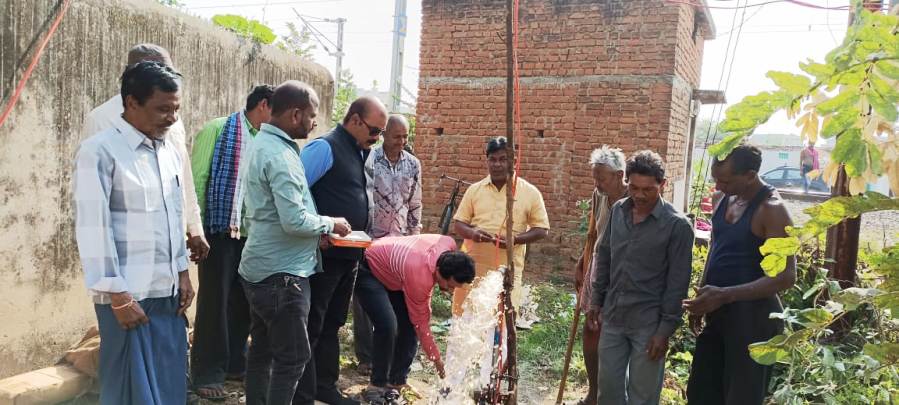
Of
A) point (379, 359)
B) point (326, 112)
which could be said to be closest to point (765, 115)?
point (379, 359)

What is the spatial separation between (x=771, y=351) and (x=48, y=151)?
11.8 ft

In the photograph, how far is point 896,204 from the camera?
4.59ft

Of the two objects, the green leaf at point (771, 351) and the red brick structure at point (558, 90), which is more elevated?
the red brick structure at point (558, 90)

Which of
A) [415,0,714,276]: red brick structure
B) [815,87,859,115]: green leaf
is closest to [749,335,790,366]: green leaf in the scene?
[815,87,859,115]: green leaf

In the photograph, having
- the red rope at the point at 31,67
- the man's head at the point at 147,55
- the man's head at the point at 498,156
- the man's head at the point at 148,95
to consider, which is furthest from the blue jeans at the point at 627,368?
the red rope at the point at 31,67

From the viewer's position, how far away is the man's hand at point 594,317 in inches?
143

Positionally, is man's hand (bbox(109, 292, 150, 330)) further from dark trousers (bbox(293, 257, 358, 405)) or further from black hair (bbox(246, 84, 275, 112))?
black hair (bbox(246, 84, 275, 112))

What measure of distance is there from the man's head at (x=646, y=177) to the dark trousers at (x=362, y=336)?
7.52ft

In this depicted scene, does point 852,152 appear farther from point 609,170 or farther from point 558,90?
point 558,90

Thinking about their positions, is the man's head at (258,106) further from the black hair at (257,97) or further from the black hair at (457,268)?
the black hair at (457,268)

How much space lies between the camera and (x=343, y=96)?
12.9 m

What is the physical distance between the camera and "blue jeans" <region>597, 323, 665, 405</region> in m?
3.24

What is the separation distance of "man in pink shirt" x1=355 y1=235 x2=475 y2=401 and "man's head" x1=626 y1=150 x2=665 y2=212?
1036 mm

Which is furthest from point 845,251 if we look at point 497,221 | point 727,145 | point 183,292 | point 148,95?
point 148,95
